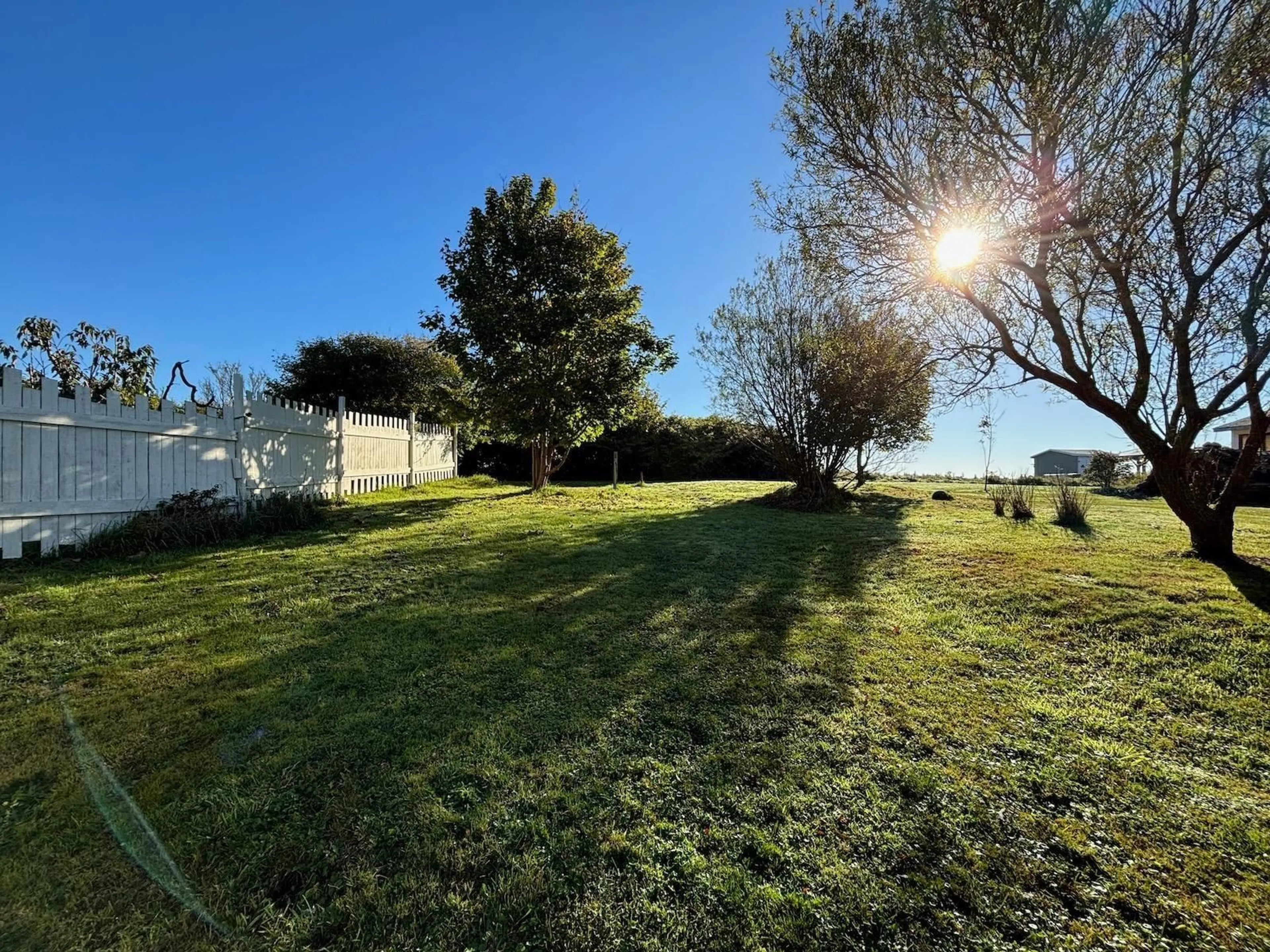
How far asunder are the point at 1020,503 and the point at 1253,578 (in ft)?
13.5

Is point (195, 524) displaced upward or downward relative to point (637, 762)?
upward

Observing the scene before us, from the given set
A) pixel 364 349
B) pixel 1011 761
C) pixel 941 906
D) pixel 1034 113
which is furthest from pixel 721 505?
pixel 364 349

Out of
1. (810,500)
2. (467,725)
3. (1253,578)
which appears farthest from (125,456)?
(1253,578)

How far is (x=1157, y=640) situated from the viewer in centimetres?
340

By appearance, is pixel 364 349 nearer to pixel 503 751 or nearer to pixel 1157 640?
pixel 503 751

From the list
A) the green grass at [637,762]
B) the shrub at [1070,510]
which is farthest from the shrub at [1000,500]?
the green grass at [637,762]

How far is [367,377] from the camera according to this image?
14.7 metres

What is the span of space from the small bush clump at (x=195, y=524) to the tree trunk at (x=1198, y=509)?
378 inches

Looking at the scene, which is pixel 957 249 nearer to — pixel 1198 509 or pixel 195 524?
pixel 1198 509

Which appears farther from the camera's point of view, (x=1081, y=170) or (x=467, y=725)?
(x=1081, y=170)

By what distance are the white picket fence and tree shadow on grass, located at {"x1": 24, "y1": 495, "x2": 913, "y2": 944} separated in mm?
2681

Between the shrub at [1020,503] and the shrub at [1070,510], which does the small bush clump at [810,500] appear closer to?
the shrub at [1020,503]

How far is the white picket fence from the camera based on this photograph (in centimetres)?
475

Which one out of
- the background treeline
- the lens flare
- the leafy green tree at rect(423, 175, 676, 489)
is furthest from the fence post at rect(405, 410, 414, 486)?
the lens flare
